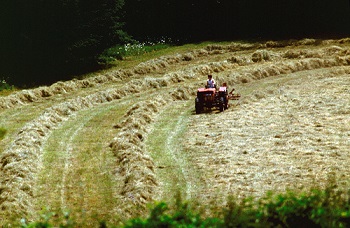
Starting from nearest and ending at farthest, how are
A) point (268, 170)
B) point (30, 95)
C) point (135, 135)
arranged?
1. point (268, 170)
2. point (135, 135)
3. point (30, 95)

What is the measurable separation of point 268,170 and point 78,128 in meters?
8.09

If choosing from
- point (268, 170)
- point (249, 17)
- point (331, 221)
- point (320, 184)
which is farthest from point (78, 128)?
point (249, 17)

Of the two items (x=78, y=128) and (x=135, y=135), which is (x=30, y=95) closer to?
(x=78, y=128)

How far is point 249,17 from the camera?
4038 centimetres

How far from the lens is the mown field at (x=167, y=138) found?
42.9ft

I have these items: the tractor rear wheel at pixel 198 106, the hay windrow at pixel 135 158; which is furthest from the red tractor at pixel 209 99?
the hay windrow at pixel 135 158

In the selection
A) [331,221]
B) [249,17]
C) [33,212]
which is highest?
[249,17]

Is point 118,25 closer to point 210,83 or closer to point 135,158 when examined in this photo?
point 210,83

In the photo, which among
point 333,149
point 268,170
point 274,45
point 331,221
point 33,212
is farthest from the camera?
point 274,45

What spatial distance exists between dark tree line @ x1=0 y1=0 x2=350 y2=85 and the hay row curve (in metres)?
2.78

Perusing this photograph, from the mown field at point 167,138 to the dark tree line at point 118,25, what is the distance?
8.40 ft

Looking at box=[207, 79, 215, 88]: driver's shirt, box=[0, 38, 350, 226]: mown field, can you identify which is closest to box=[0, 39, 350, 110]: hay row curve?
box=[0, 38, 350, 226]: mown field

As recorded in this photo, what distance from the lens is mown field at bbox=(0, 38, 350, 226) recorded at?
514 inches

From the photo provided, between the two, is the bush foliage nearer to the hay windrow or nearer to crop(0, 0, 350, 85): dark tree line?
the hay windrow
